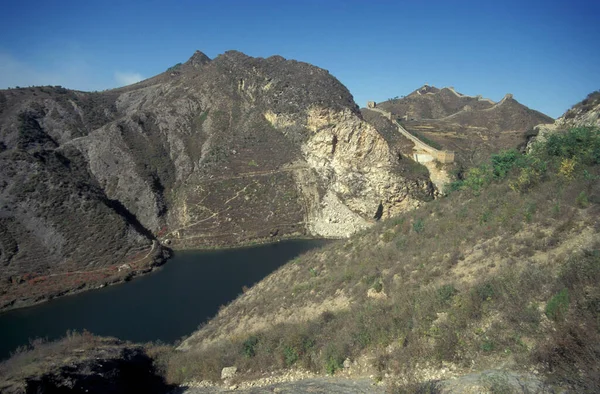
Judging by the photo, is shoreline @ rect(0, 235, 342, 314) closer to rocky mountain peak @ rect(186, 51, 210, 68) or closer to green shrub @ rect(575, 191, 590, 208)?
green shrub @ rect(575, 191, 590, 208)

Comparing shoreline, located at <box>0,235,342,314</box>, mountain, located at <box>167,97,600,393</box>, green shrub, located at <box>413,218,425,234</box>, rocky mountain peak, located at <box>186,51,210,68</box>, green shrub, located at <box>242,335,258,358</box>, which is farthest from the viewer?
rocky mountain peak, located at <box>186,51,210,68</box>

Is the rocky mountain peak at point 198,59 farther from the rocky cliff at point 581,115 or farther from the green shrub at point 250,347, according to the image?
the green shrub at point 250,347

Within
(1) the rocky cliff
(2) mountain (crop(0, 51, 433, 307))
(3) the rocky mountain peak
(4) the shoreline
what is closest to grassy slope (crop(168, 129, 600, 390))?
(1) the rocky cliff

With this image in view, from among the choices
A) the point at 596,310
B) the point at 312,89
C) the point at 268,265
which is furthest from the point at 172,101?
the point at 596,310

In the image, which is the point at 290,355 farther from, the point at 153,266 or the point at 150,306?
the point at 153,266

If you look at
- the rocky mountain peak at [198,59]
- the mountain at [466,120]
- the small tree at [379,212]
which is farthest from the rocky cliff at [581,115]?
the rocky mountain peak at [198,59]

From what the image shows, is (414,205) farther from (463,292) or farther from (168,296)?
(463,292)
